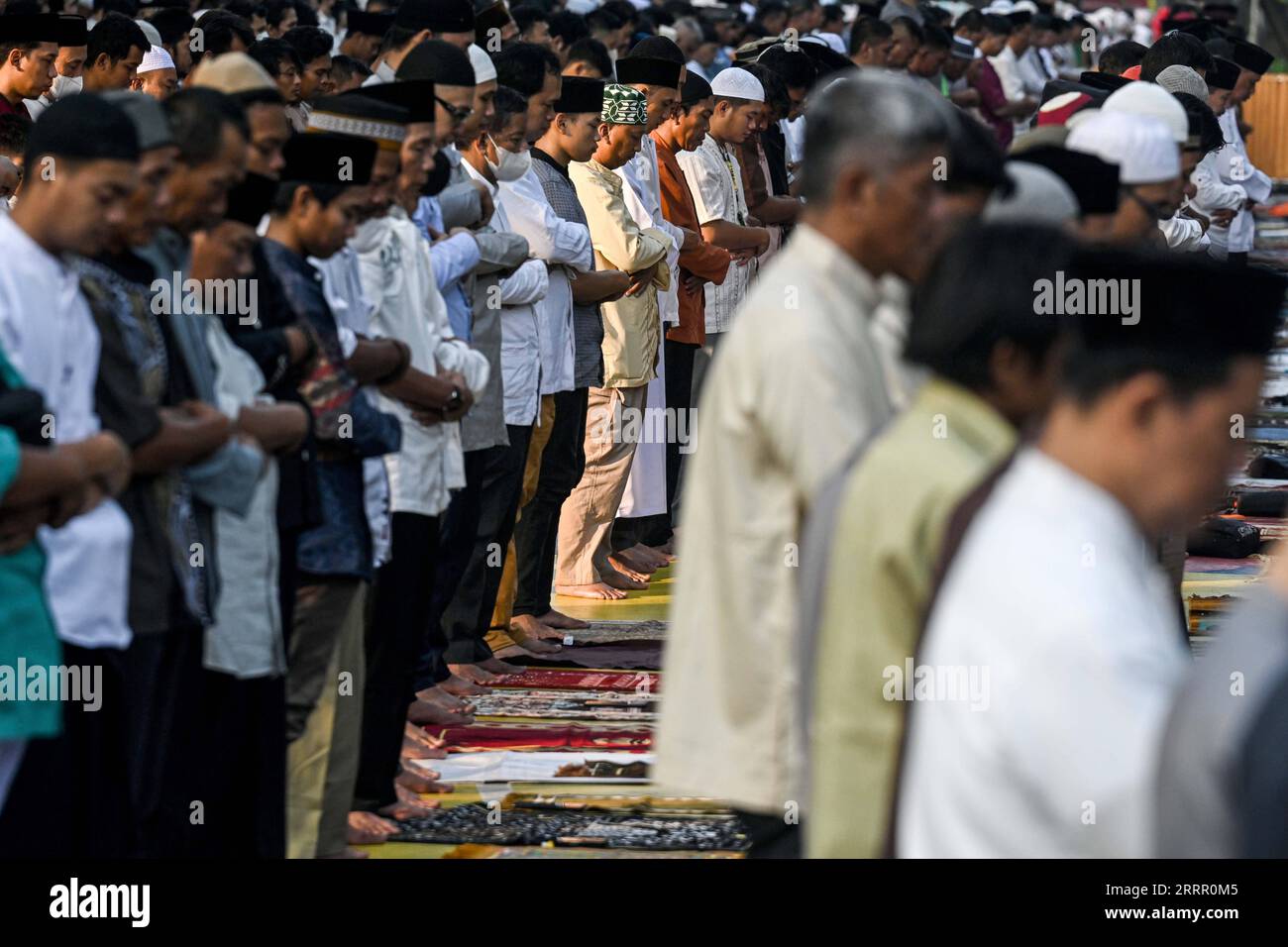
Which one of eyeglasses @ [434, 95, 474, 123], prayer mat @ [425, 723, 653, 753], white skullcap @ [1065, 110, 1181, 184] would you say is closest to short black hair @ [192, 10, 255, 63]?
eyeglasses @ [434, 95, 474, 123]

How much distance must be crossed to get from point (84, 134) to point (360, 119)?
53.6 inches

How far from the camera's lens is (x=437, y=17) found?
7094mm

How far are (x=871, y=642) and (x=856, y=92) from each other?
114 cm

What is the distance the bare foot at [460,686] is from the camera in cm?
692

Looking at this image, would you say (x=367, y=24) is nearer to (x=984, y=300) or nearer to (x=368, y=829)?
(x=368, y=829)

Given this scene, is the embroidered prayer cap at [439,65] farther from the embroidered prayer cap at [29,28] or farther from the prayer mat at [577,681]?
the prayer mat at [577,681]

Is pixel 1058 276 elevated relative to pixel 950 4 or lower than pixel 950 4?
lower

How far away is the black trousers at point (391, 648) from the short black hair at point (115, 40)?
3.26 m

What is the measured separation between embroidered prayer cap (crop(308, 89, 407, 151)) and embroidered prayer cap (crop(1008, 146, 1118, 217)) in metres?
1.38

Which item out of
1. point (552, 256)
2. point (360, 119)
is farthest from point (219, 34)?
point (360, 119)

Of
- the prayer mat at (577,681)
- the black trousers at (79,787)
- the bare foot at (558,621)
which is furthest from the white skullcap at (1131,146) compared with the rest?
the bare foot at (558,621)

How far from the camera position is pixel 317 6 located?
14109mm

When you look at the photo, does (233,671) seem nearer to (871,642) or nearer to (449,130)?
(871,642)
